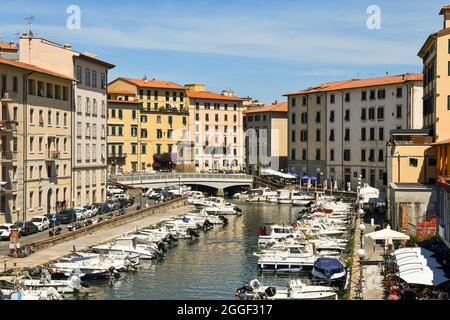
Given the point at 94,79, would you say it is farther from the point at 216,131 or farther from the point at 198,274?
the point at 216,131

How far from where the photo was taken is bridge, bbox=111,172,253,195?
9025 centimetres

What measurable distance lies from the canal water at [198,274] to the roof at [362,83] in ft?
119

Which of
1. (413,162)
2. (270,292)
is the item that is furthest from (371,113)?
(270,292)

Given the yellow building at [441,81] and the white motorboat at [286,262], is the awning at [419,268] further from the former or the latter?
the yellow building at [441,81]

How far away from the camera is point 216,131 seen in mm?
119062

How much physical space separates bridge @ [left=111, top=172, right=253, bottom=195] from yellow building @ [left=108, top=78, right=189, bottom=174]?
43.5 feet

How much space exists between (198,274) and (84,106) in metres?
31.6

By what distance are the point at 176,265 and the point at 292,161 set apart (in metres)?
66.6

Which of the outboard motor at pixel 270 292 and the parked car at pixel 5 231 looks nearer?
the outboard motor at pixel 270 292

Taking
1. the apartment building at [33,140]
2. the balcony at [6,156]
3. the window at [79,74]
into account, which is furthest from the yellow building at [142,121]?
the balcony at [6,156]

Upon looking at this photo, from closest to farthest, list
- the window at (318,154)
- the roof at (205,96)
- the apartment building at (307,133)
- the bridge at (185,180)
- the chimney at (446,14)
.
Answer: the chimney at (446,14) < the bridge at (185,180) < the apartment building at (307,133) < the window at (318,154) < the roof at (205,96)

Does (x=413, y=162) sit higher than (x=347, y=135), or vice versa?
(x=347, y=135)

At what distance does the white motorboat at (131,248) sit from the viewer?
1718 inches
